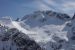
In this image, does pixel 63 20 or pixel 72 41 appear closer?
pixel 72 41

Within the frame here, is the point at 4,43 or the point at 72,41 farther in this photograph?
the point at 72,41

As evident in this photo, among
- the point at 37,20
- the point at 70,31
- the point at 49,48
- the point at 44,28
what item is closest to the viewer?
the point at 49,48

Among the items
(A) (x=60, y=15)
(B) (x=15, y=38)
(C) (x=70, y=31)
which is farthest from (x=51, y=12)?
(B) (x=15, y=38)

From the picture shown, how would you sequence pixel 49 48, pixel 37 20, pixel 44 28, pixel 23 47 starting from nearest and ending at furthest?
pixel 23 47 < pixel 49 48 < pixel 44 28 < pixel 37 20

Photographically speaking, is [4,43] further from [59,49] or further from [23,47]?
[59,49]

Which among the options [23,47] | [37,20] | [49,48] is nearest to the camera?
[23,47]

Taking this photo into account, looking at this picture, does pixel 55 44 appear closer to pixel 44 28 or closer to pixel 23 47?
pixel 23 47

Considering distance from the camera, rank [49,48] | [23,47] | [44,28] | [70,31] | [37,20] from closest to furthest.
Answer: [23,47], [49,48], [70,31], [44,28], [37,20]

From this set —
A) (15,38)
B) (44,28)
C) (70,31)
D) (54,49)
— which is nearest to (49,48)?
(54,49)

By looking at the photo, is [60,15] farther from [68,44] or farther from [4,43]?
[4,43]
